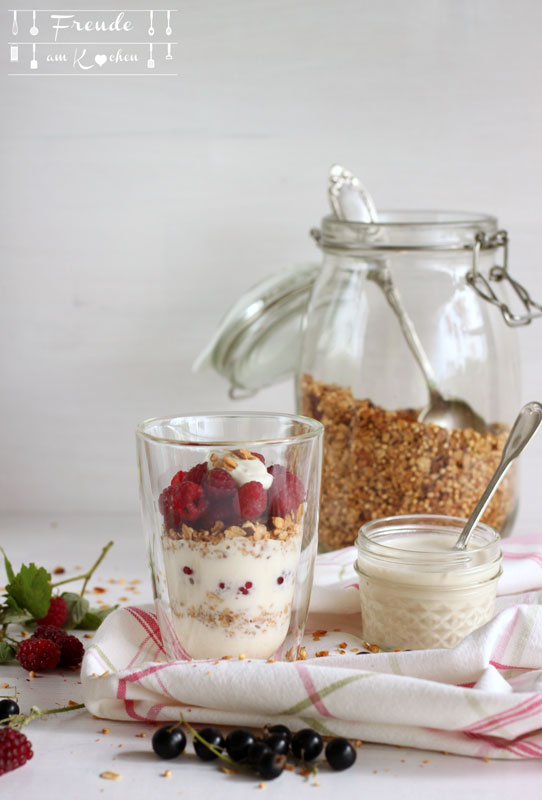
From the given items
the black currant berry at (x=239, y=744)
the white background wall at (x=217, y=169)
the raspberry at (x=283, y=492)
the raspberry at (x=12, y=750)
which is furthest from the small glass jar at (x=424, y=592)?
the white background wall at (x=217, y=169)

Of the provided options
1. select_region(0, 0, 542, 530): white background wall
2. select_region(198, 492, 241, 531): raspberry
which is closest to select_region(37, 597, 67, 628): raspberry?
select_region(198, 492, 241, 531): raspberry

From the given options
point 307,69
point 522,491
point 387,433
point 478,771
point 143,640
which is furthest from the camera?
point 522,491

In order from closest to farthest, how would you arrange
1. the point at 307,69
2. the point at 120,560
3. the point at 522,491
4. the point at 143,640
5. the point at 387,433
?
the point at 143,640, the point at 387,433, the point at 120,560, the point at 307,69, the point at 522,491

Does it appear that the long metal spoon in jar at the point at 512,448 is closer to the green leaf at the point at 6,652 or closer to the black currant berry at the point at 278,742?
the black currant berry at the point at 278,742

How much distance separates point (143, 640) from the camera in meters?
0.81

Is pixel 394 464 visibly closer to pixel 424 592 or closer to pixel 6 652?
pixel 424 592

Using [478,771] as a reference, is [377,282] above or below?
above

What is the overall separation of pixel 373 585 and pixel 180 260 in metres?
0.63

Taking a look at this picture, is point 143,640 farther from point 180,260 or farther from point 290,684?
point 180,260

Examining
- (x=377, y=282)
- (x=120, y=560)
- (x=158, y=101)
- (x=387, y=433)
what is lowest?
(x=120, y=560)

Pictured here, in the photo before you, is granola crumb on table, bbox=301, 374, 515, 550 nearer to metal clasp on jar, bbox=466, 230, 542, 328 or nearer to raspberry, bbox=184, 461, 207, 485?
metal clasp on jar, bbox=466, 230, 542, 328

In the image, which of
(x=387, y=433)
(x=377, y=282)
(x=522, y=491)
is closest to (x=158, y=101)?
(x=377, y=282)

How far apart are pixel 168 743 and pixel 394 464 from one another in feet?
1.46

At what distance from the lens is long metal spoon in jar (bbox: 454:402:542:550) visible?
0.85 metres
